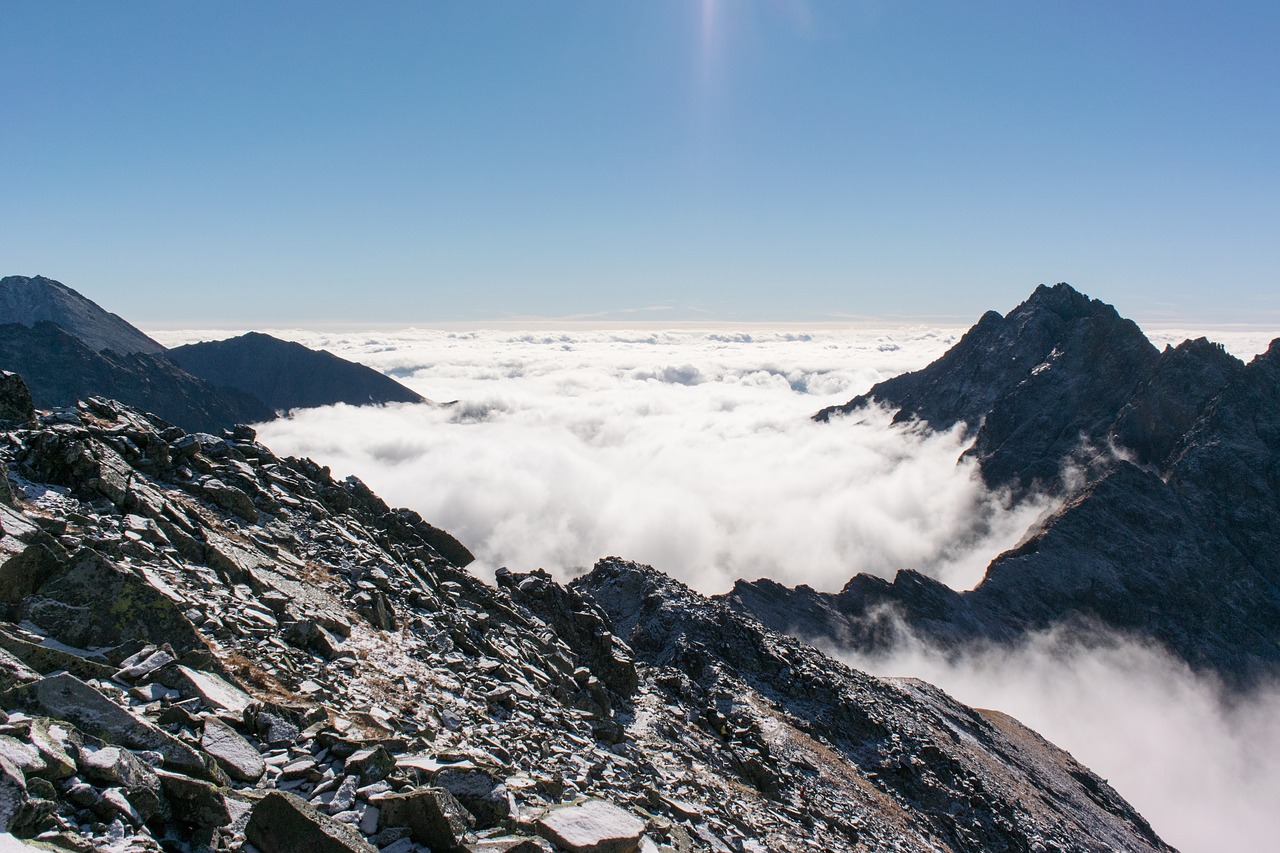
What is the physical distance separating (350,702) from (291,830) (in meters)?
8.63

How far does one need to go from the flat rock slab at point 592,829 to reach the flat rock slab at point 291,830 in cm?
371

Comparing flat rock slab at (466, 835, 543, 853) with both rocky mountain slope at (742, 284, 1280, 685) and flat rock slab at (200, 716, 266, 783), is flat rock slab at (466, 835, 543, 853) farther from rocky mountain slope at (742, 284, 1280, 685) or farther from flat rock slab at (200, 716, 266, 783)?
rocky mountain slope at (742, 284, 1280, 685)

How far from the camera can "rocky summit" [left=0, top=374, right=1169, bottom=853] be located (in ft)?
33.6

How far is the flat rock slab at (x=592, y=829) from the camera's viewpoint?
1214 centimetres

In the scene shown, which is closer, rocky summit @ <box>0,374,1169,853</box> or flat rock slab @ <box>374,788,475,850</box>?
rocky summit @ <box>0,374,1169,853</box>

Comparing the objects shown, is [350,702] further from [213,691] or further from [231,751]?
[231,751]

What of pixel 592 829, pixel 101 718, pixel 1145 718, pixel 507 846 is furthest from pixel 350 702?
pixel 1145 718

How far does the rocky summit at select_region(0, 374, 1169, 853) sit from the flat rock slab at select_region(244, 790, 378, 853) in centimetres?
3

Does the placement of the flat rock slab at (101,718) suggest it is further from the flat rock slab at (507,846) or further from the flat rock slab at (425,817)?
the flat rock slab at (507,846)

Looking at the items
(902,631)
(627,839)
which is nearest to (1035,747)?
(902,631)

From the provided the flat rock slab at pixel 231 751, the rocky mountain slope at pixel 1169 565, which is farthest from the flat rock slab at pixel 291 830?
the rocky mountain slope at pixel 1169 565

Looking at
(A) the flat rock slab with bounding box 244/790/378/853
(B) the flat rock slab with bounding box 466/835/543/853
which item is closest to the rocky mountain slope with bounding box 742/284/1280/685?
(B) the flat rock slab with bounding box 466/835/543/853

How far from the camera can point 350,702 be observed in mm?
17672

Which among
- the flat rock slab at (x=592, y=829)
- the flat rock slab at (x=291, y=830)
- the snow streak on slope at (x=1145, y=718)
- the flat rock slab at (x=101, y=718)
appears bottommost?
the snow streak on slope at (x=1145, y=718)
